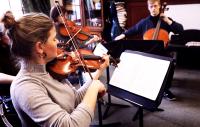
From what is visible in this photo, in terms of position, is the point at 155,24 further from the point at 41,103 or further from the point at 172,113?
the point at 41,103

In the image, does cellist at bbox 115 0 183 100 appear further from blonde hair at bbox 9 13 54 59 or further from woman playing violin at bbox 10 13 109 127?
blonde hair at bbox 9 13 54 59

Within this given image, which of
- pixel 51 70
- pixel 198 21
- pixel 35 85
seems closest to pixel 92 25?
pixel 198 21

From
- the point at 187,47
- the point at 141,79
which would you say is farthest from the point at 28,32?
the point at 187,47

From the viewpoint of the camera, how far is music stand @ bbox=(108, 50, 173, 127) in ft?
4.77

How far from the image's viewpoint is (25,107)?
862mm

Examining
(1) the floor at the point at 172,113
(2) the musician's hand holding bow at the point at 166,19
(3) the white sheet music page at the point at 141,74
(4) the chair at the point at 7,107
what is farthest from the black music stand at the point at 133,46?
(4) the chair at the point at 7,107

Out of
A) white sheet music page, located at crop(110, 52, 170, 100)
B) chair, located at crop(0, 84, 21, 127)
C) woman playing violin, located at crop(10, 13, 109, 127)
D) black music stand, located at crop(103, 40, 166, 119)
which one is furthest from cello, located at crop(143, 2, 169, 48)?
woman playing violin, located at crop(10, 13, 109, 127)

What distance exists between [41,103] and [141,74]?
2.89 ft

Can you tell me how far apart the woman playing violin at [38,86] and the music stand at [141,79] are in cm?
55

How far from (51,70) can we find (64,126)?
0.40 m

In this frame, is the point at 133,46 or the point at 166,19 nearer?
the point at 133,46

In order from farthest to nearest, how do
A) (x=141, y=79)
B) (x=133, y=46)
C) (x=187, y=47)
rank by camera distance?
(x=187, y=47), (x=133, y=46), (x=141, y=79)

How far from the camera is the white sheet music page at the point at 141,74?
1475mm

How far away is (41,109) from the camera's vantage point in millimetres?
845
